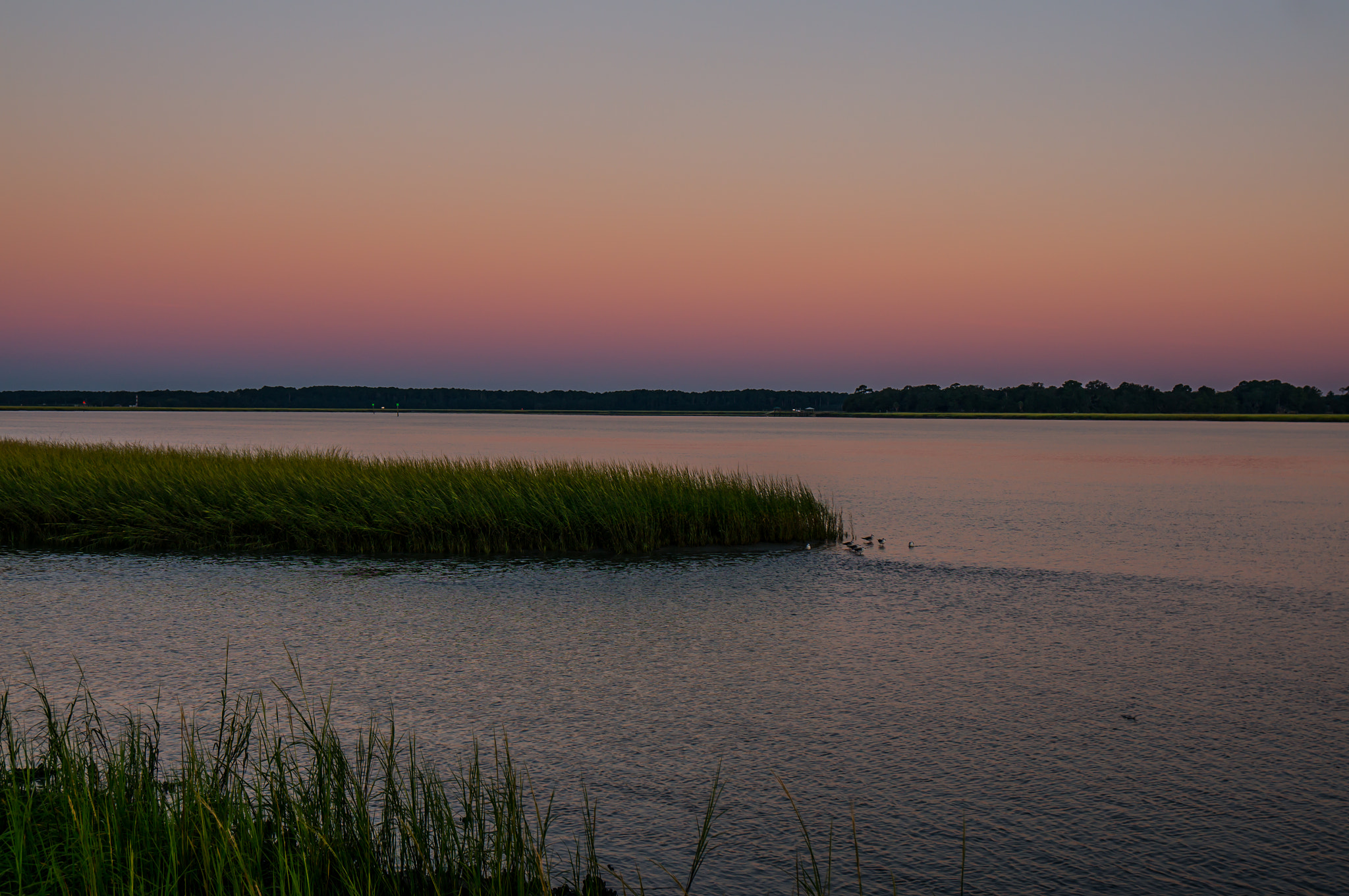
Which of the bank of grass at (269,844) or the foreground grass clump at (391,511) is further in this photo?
the foreground grass clump at (391,511)

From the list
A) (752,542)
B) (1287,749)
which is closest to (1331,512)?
(752,542)

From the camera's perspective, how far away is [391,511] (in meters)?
19.1

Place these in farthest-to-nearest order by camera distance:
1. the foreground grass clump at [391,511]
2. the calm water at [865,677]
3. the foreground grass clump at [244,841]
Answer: the foreground grass clump at [391,511] < the calm water at [865,677] < the foreground grass clump at [244,841]

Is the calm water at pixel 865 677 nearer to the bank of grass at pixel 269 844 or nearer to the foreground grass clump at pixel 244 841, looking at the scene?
the bank of grass at pixel 269 844

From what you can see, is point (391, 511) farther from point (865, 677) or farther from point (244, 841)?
point (244, 841)

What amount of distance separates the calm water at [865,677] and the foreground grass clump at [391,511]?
4.30 feet

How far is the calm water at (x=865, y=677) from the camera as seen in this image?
239 inches

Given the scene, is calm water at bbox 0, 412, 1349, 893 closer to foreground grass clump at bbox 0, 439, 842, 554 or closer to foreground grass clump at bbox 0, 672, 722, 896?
foreground grass clump at bbox 0, 439, 842, 554

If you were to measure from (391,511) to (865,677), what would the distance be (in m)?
12.0

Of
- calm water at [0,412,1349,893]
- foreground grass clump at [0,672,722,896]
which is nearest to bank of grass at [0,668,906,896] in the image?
foreground grass clump at [0,672,722,896]

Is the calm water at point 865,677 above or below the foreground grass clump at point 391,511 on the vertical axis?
below

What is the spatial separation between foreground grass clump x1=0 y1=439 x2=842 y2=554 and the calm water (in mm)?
1310

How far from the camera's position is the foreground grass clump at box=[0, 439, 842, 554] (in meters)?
18.8

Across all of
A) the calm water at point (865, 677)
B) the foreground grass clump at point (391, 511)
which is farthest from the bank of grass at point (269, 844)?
the foreground grass clump at point (391, 511)
